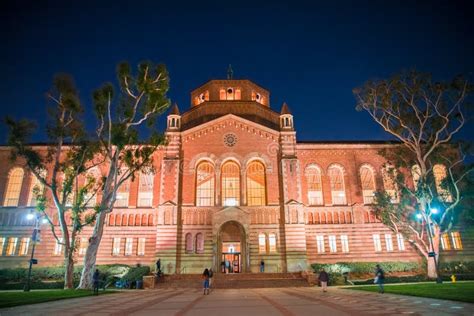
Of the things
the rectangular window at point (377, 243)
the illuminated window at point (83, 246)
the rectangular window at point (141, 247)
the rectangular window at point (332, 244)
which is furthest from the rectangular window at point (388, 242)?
the illuminated window at point (83, 246)

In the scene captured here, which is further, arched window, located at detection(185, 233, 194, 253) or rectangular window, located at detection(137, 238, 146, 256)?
rectangular window, located at detection(137, 238, 146, 256)

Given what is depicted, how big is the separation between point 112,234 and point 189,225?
9.27 m

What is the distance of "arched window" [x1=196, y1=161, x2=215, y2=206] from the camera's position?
36.6 m

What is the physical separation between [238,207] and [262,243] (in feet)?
15.8

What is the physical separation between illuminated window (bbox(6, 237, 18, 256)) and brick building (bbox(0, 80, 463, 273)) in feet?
0.42

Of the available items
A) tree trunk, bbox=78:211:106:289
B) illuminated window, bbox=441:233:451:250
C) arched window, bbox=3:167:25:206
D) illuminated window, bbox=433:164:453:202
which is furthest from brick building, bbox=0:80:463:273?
tree trunk, bbox=78:211:106:289

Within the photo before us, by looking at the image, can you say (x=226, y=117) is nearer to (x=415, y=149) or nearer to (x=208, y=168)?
(x=208, y=168)

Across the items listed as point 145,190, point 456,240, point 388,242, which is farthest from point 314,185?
point 145,190

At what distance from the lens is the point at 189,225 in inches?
1379

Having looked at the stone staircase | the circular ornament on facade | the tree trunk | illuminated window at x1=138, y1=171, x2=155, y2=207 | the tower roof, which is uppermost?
the tower roof

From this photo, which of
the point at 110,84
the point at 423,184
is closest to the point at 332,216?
the point at 423,184

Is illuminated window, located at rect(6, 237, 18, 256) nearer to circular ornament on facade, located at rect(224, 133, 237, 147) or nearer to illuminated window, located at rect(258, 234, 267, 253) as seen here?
circular ornament on facade, located at rect(224, 133, 237, 147)

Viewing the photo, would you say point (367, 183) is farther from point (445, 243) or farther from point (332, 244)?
point (445, 243)

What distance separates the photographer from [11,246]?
35.8m
